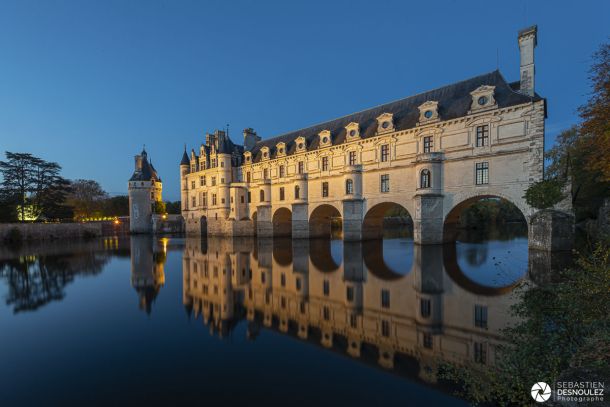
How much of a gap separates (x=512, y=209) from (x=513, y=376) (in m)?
74.2

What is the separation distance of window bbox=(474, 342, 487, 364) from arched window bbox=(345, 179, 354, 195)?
2128 centimetres

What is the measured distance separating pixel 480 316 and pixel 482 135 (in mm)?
16934

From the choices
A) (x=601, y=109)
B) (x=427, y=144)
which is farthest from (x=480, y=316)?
(x=427, y=144)

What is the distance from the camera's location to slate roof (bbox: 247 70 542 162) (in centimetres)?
2033

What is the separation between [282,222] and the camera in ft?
117

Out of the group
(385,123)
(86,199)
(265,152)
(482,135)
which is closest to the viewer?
(482,135)

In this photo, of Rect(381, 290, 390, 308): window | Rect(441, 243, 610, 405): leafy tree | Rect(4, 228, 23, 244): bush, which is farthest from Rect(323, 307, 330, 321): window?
Rect(4, 228, 23, 244): bush

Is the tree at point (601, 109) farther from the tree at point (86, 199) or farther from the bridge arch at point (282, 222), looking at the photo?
the tree at point (86, 199)

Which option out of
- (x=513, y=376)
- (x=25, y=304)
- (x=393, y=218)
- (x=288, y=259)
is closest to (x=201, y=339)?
(x=513, y=376)

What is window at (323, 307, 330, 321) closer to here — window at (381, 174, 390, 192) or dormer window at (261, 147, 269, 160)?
window at (381, 174, 390, 192)

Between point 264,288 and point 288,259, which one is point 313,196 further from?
point 264,288

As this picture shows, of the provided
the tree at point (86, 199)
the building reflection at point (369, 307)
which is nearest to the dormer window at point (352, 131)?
the building reflection at point (369, 307)

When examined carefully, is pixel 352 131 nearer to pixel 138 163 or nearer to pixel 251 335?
pixel 251 335

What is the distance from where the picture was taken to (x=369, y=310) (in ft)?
28.6
